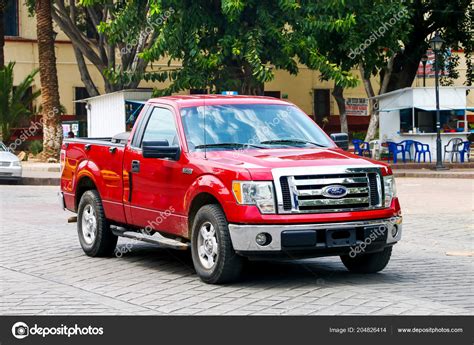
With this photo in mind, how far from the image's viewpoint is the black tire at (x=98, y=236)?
40.6 ft

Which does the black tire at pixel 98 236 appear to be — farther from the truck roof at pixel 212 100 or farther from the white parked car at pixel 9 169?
the white parked car at pixel 9 169

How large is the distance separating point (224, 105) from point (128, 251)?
2699 mm

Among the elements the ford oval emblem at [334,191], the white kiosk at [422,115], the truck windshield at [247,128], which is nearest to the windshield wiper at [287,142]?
the truck windshield at [247,128]

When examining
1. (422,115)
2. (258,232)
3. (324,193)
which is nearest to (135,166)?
(258,232)

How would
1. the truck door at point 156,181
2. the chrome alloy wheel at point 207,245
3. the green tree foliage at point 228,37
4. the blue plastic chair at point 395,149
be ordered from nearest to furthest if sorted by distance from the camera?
1. the chrome alloy wheel at point 207,245
2. the truck door at point 156,181
3. the green tree foliage at point 228,37
4. the blue plastic chair at point 395,149

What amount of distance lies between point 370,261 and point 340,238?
1045 millimetres

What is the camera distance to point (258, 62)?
104 ft

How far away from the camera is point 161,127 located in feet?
38.3

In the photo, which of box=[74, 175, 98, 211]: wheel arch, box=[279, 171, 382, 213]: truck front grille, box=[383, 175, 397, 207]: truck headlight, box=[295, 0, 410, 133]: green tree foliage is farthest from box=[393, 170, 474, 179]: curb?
box=[279, 171, 382, 213]: truck front grille

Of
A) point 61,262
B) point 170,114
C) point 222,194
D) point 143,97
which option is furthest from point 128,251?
point 143,97

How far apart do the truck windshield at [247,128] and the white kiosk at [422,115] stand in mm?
25924

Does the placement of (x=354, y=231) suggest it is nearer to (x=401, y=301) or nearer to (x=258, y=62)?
(x=401, y=301)

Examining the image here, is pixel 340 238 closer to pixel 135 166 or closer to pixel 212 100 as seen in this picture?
pixel 212 100

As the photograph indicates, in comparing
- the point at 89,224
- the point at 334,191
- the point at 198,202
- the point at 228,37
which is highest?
the point at 228,37
